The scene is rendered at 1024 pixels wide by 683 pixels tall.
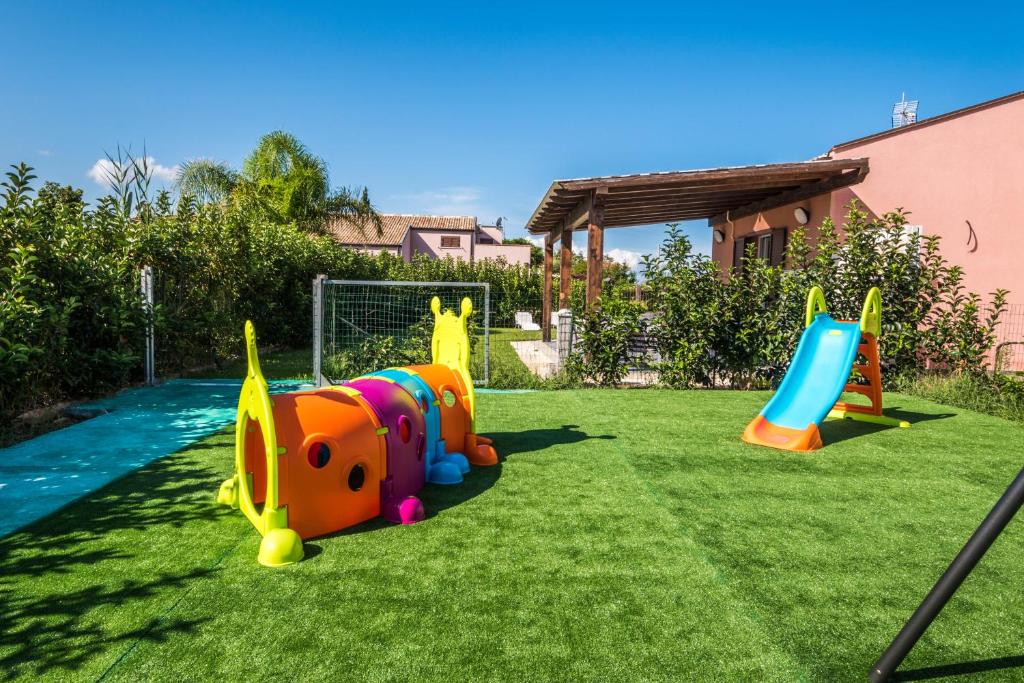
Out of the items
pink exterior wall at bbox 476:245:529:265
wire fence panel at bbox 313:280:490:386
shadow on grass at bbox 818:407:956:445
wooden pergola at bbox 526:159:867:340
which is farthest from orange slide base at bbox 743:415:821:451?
pink exterior wall at bbox 476:245:529:265

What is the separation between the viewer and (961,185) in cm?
1080

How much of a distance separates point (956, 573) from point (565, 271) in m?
12.5

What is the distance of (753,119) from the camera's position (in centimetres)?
1343

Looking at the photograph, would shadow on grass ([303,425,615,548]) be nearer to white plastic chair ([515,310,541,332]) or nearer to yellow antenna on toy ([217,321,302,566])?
yellow antenna on toy ([217,321,302,566])

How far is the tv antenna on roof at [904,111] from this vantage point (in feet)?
49.8

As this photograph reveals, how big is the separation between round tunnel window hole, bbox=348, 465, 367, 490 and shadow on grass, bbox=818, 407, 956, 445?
16.6 feet

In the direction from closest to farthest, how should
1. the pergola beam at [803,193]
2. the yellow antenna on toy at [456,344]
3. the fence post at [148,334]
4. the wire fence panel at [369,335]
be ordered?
the yellow antenna on toy at [456,344] → the fence post at [148,334] → the wire fence panel at [369,335] → the pergola beam at [803,193]

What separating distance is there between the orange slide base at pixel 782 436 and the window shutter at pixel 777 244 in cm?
846

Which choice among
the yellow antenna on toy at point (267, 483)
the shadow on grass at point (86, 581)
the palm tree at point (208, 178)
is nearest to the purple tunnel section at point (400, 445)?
the yellow antenna on toy at point (267, 483)

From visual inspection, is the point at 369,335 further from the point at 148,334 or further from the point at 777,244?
the point at 777,244

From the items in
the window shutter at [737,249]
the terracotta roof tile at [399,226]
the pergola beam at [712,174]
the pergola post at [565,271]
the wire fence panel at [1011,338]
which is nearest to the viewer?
the wire fence panel at [1011,338]

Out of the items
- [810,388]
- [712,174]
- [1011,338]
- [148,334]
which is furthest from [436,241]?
[810,388]

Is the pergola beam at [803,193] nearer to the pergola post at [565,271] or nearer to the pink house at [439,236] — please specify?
the pergola post at [565,271]

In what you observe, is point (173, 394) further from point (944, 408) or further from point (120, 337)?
point (944, 408)
